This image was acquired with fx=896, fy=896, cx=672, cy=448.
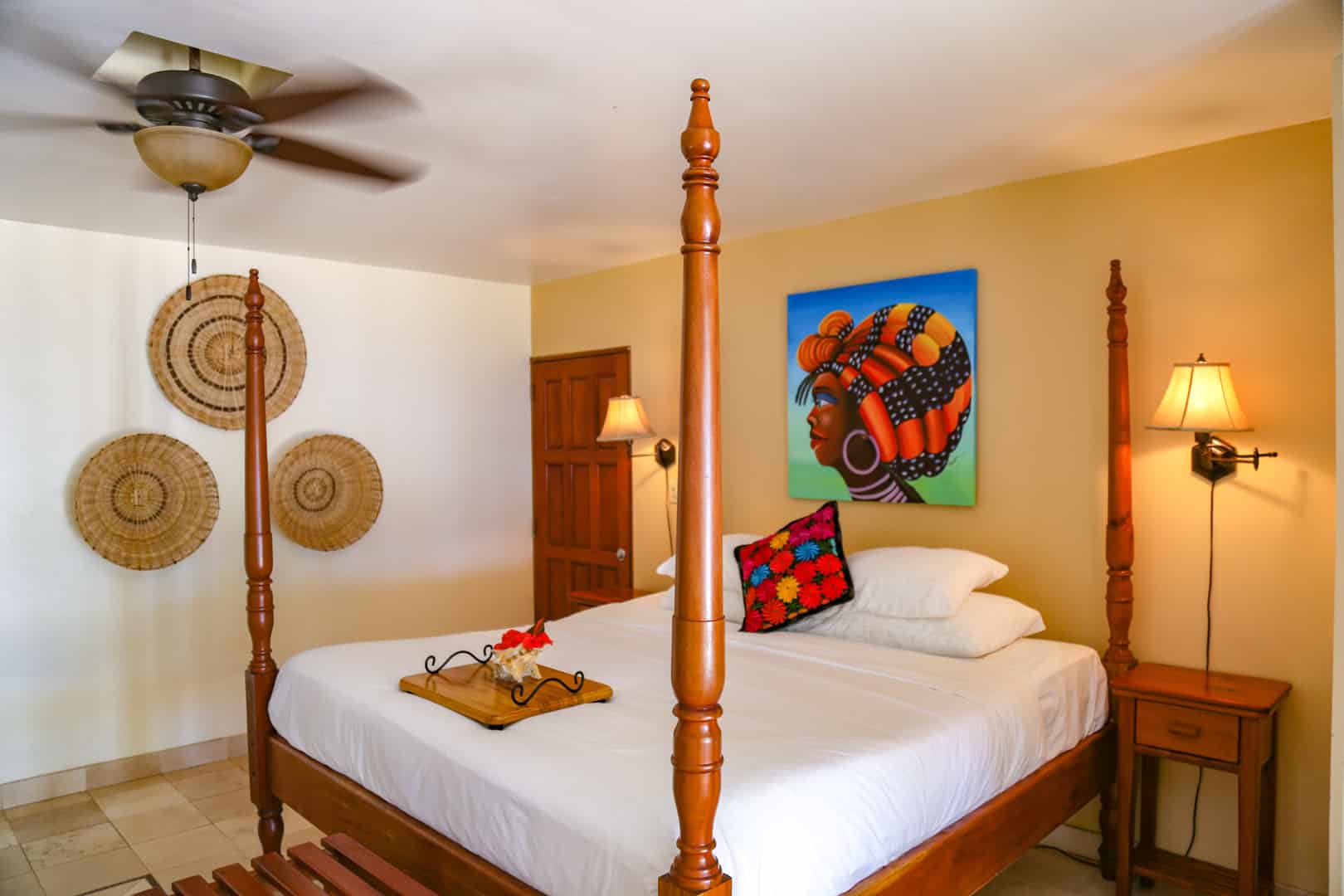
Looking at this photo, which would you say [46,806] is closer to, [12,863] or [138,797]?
[138,797]

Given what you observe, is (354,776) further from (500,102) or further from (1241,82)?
(1241,82)

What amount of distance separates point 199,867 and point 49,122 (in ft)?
8.14

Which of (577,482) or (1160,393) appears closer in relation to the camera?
(1160,393)

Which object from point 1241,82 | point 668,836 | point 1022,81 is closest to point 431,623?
point 668,836

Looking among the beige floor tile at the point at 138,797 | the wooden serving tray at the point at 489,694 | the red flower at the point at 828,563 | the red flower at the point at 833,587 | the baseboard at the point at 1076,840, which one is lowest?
the beige floor tile at the point at 138,797

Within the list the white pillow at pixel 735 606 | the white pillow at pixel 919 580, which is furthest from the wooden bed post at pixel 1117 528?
the white pillow at pixel 735 606

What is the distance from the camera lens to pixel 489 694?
247 centimetres

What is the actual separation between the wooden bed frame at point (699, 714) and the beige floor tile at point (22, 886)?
0.85 m

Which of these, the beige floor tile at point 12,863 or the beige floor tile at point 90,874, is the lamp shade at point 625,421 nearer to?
the beige floor tile at point 90,874

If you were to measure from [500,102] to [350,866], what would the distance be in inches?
78.9

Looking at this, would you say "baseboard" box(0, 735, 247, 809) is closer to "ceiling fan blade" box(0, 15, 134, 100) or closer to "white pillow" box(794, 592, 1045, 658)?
"white pillow" box(794, 592, 1045, 658)

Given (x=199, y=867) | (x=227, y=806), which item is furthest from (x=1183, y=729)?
(x=227, y=806)

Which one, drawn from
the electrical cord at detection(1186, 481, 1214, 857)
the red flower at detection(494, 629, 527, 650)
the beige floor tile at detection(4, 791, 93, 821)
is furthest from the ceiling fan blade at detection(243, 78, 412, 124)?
the beige floor tile at detection(4, 791, 93, 821)

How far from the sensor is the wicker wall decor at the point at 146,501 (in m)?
3.85
